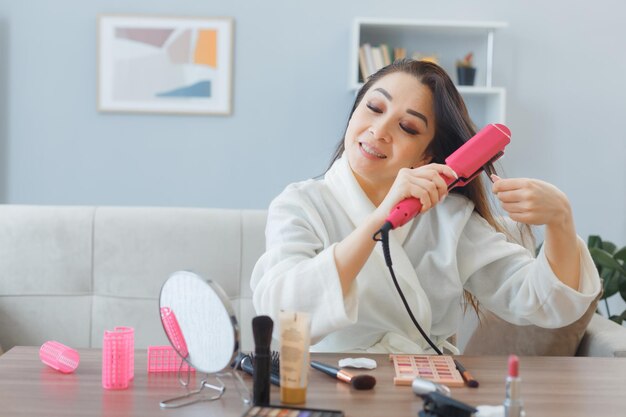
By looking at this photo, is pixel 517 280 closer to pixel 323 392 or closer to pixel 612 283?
pixel 323 392

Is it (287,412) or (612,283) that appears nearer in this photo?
(287,412)

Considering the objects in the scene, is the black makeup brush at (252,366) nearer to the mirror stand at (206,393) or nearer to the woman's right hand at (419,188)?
the mirror stand at (206,393)

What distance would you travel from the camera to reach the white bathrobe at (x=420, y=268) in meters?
1.56

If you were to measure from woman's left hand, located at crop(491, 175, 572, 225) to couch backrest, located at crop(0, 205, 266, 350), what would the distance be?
3.64 feet

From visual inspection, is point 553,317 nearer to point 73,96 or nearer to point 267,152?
point 267,152

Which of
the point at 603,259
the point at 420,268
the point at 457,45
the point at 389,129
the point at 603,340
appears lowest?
the point at 603,340

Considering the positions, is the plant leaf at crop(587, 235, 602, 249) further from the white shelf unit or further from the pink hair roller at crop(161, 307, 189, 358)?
the pink hair roller at crop(161, 307, 189, 358)

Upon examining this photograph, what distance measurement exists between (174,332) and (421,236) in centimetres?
70

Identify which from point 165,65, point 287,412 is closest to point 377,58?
point 165,65

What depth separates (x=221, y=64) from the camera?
3.73 metres

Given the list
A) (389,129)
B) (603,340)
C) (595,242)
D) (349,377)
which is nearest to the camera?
(349,377)

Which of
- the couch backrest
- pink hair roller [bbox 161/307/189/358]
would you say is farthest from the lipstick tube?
the couch backrest

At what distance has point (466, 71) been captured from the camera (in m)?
3.63

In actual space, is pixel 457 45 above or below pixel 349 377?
above
